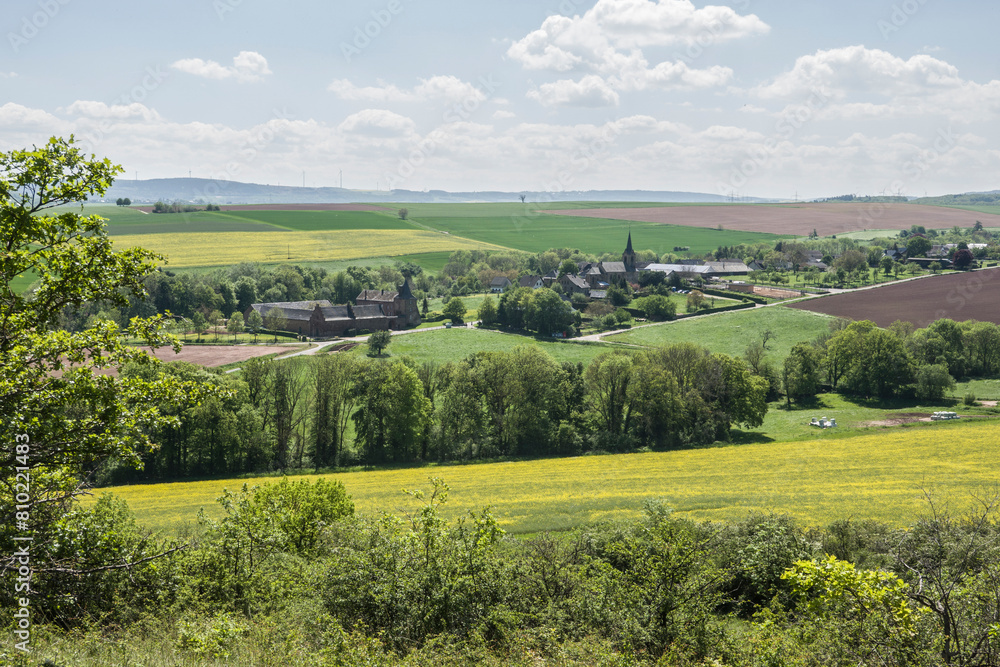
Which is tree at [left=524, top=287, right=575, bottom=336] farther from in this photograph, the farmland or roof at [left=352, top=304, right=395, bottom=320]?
roof at [left=352, top=304, right=395, bottom=320]

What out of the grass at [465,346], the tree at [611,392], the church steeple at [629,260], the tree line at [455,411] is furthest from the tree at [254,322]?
the church steeple at [629,260]

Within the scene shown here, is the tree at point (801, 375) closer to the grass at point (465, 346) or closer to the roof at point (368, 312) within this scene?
the grass at point (465, 346)

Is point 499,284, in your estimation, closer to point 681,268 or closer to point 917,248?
point 681,268

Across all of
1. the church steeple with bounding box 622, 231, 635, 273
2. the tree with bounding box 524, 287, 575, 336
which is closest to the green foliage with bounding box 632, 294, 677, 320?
the tree with bounding box 524, 287, 575, 336

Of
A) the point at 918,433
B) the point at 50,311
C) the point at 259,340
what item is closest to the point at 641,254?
the point at 259,340

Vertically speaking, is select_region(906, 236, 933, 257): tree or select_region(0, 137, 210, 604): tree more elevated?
select_region(906, 236, 933, 257): tree

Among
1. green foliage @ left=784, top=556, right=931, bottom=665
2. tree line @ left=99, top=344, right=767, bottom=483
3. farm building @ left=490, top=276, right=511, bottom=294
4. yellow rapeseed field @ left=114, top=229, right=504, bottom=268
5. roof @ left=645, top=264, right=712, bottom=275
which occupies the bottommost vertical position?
tree line @ left=99, top=344, right=767, bottom=483

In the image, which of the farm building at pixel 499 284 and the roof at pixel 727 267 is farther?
the roof at pixel 727 267
